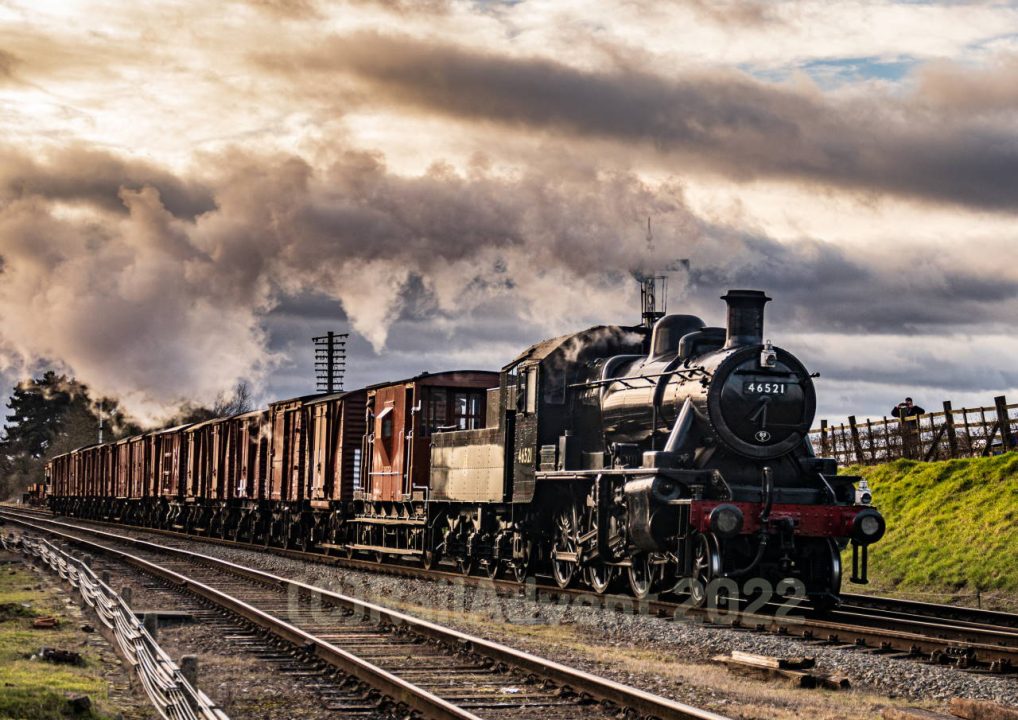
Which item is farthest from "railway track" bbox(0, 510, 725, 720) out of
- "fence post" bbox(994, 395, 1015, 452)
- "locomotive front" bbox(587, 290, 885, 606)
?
"fence post" bbox(994, 395, 1015, 452)

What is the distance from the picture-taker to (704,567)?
15.4 m

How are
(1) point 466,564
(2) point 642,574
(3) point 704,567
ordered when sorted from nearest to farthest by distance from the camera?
(3) point 704,567 < (2) point 642,574 < (1) point 466,564

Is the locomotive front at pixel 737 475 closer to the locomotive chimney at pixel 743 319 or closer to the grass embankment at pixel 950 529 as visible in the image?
the locomotive chimney at pixel 743 319

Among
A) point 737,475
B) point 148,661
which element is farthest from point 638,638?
point 148,661

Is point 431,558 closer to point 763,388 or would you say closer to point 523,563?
point 523,563

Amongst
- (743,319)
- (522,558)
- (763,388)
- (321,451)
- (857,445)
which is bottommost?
(522,558)

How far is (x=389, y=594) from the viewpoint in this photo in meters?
18.3

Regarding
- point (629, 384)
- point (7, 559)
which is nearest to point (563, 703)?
point (629, 384)

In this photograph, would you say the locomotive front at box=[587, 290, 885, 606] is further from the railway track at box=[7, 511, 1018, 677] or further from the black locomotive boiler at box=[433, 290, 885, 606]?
the railway track at box=[7, 511, 1018, 677]

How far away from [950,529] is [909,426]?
27.6ft

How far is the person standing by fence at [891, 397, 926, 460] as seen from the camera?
31.5m

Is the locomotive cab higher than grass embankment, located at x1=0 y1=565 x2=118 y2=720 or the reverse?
higher

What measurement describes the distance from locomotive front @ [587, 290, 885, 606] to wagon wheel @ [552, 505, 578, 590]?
161 cm

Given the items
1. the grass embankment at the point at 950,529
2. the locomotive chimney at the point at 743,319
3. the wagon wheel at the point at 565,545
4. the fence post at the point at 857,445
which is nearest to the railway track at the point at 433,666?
the wagon wheel at the point at 565,545
